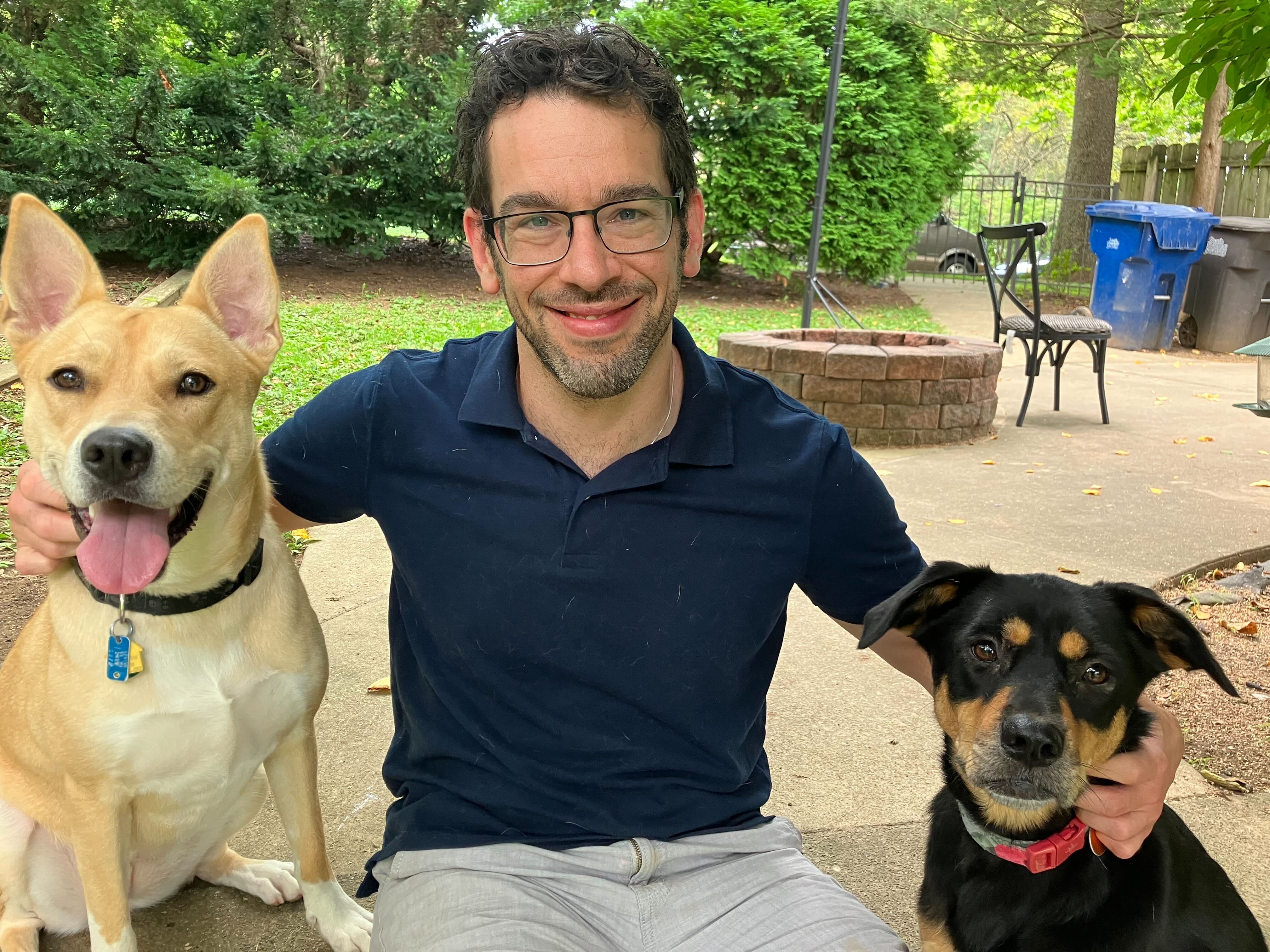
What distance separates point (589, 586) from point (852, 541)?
0.62m

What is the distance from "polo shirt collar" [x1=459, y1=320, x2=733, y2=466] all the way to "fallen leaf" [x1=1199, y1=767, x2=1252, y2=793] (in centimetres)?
237

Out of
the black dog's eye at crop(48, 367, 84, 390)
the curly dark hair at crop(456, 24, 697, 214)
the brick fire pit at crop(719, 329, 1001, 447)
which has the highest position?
the curly dark hair at crop(456, 24, 697, 214)

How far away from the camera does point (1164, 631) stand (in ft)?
7.64

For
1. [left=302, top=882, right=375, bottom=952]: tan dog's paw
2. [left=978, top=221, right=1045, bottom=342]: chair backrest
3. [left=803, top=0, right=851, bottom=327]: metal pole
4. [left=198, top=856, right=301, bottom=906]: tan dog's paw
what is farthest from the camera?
[left=803, top=0, right=851, bottom=327]: metal pole

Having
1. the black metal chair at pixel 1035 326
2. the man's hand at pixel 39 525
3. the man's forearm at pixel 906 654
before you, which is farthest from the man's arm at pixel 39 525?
the black metal chair at pixel 1035 326

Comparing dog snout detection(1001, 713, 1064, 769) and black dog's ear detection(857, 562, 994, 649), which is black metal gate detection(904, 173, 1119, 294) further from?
dog snout detection(1001, 713, 1064, 769)

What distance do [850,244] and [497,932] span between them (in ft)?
47.8

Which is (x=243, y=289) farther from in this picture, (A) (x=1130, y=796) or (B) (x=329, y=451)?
(A) (x=1130, y=796)

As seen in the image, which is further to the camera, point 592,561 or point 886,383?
point 886,383

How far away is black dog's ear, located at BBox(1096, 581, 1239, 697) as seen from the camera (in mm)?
2125

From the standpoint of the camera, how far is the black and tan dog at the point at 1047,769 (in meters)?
2.17

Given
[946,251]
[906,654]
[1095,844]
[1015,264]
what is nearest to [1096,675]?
[1095,844]

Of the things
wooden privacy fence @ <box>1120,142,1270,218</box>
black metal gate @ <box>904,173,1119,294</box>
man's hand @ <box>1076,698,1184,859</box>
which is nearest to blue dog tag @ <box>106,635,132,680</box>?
man's hand @ <box>1076,698,1184,859</box>

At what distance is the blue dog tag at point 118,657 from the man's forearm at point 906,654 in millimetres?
1627
